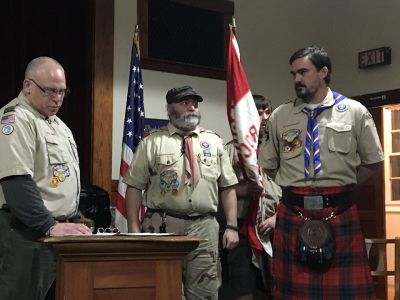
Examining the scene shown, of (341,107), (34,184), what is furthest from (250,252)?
(34,184)

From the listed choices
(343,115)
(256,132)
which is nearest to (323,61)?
(343,115)

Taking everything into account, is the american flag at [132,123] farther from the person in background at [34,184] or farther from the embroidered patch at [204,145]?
the person in background at [34,184]

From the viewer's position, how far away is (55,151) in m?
2.24

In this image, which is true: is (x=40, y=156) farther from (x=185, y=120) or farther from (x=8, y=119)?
(x=185, y=120)

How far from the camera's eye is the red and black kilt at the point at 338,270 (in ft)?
8.23

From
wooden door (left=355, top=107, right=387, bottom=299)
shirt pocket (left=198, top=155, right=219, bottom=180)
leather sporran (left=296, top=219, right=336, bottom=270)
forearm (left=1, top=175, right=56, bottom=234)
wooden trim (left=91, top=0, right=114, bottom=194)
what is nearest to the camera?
forearm (left=1, top=175, right=56, bottom=234)

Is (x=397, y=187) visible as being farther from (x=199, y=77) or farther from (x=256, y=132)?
(x=256, y=132)

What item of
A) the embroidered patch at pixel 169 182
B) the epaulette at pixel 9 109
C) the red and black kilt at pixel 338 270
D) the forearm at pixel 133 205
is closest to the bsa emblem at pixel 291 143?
the red and black kilt at pixel 338 270

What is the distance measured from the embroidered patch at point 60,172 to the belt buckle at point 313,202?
102 cm

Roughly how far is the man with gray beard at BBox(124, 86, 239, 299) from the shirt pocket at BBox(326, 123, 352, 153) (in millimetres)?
677

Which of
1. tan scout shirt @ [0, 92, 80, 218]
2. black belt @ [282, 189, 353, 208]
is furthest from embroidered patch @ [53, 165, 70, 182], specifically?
black belt @ [282, 189, 353, 208]

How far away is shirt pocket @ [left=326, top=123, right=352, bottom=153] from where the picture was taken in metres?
2.52

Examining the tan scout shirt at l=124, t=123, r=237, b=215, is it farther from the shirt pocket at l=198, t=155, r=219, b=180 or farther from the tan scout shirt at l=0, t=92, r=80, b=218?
the tan scout shirt at l=0, t=92, r=80, b=218

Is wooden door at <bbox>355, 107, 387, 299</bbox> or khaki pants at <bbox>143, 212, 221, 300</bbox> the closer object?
khaki pants at <bbox>143, 212, 221, 300</bbox>
